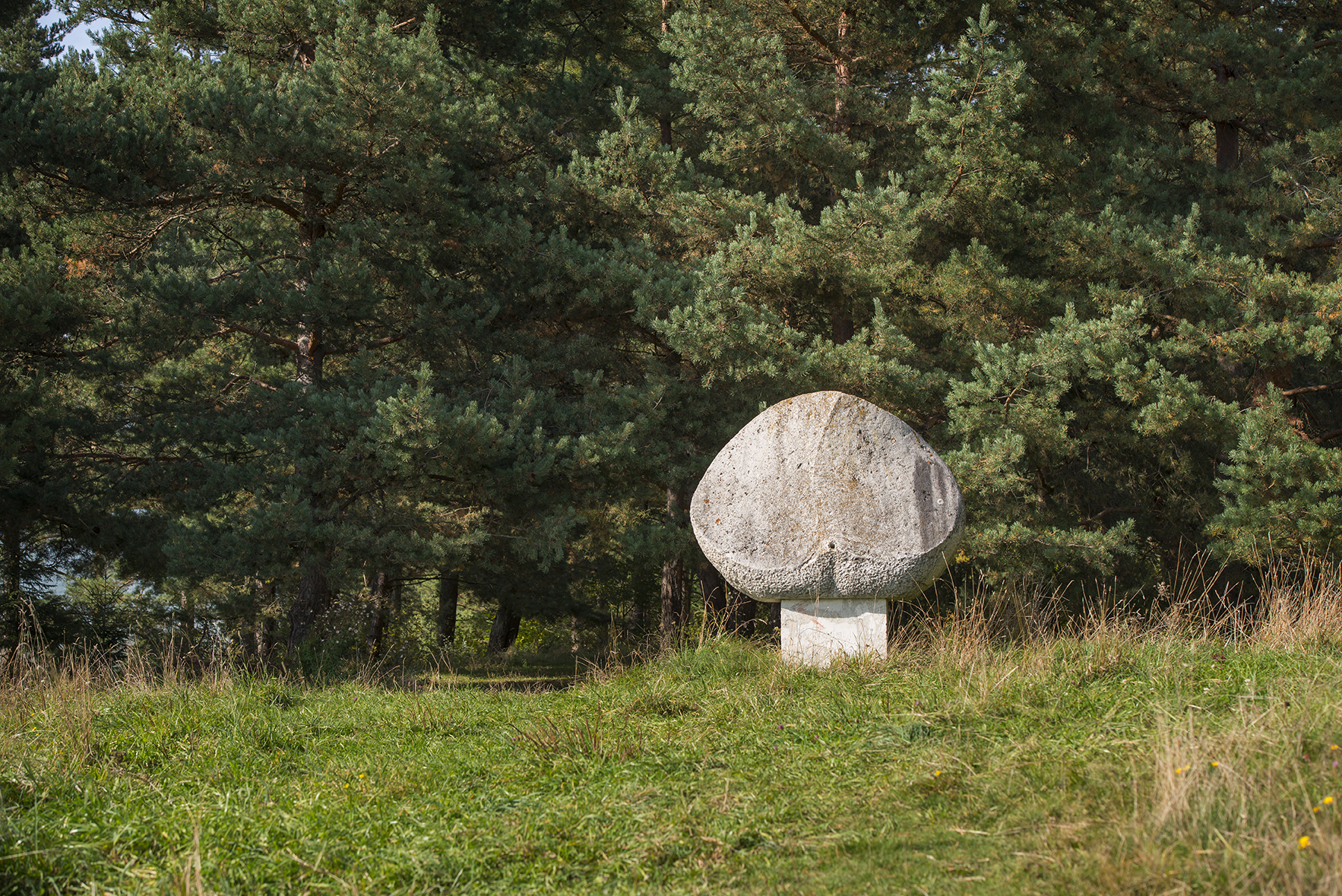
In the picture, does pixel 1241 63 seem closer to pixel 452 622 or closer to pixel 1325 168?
pixel 1325 168

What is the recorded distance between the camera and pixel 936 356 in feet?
38.8

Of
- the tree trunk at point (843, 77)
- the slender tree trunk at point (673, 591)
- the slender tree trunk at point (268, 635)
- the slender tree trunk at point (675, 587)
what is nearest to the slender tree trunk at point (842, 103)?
the tree trunk at point (843, 77)

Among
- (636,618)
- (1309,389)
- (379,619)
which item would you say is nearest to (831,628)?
(1309,389)

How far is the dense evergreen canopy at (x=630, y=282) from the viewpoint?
32.5ft

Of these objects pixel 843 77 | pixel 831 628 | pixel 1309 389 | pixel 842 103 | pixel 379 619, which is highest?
pixel 843 77

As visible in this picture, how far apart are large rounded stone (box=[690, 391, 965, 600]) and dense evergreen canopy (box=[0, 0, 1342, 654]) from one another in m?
3.25

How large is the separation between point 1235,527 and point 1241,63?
5549mm

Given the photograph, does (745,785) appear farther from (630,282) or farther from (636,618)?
(636,618)

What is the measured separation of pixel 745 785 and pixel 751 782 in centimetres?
5

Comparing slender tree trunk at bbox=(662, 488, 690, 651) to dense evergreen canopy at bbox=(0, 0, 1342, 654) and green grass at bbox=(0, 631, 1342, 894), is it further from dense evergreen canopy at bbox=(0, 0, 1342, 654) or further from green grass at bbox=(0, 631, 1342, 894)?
green grass at bbox=(0, 631, 1342, 894)

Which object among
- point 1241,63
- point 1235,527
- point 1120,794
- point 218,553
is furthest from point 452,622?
point 1120,794

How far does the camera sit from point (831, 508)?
6.70 metres

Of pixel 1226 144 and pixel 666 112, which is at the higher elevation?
pixel 666 112

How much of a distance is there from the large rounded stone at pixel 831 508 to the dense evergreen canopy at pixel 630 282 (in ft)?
10.7
